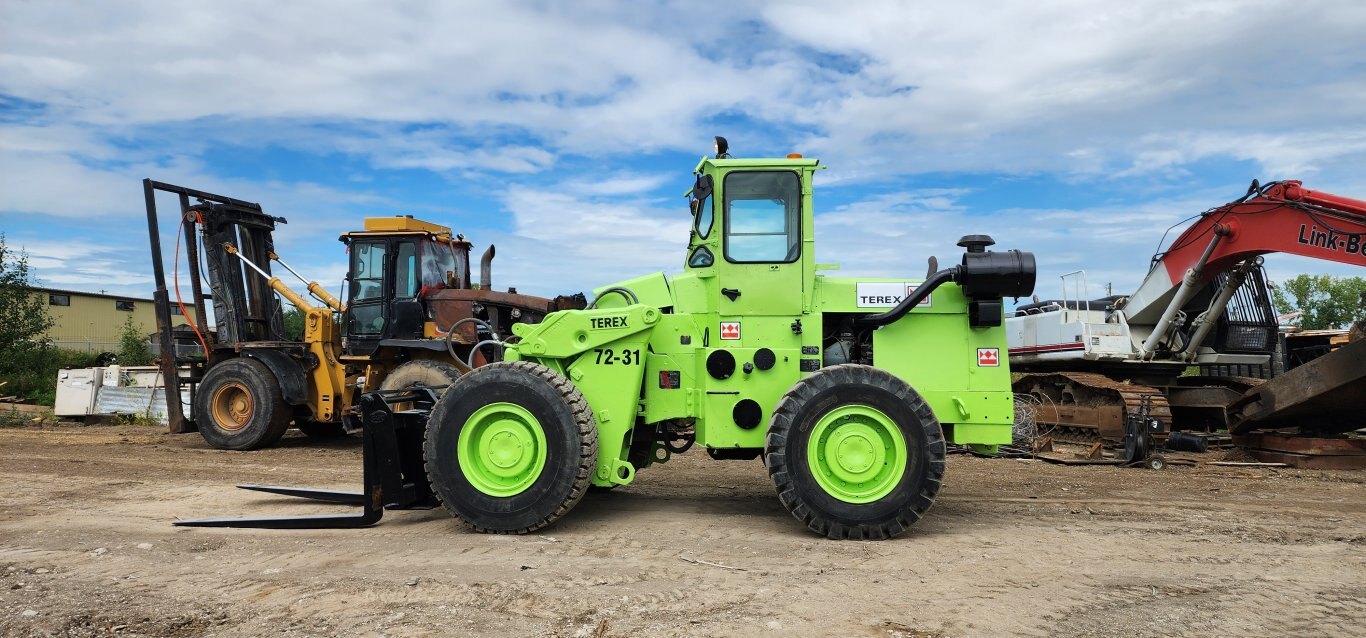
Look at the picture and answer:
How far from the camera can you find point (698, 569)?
5219mm

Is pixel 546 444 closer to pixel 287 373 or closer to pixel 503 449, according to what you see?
pixel 503 449

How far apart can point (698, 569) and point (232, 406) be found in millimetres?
9529

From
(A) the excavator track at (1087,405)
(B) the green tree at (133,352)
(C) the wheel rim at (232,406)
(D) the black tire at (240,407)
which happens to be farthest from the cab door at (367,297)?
(B) the green tree at (133,352)

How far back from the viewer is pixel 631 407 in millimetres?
6379

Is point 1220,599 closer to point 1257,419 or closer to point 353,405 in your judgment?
point 1257,419

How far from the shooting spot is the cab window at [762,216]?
642cm

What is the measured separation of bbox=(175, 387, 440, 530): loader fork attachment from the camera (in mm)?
6316

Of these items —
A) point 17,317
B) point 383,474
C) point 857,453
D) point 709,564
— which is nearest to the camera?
point 709,564

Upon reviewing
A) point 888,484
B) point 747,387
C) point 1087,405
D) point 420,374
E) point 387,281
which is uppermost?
point 387,281

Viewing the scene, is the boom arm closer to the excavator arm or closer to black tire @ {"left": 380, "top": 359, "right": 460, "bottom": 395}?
the excavator arm

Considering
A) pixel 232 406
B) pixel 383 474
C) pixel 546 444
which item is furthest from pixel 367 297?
pixel 546 444

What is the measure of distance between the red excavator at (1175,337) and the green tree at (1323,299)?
32.6 metres

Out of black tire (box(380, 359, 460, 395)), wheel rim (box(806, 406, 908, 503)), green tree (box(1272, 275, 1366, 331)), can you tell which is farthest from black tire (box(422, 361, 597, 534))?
green tree (box(1272, 275, 1366, 331))

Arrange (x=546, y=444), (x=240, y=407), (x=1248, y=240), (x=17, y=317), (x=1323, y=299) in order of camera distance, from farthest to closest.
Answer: (x=1323, y=299), (x=17, y=317), (x=240, y=407), (x=1248, y=240), (x=546, y=444)
